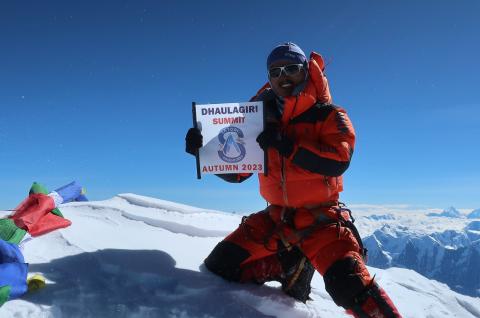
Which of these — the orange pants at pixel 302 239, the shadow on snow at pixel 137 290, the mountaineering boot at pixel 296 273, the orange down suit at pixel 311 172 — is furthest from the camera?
the mountaineering boot at pixel 296 273

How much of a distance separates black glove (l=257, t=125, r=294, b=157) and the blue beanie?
3.43 feet

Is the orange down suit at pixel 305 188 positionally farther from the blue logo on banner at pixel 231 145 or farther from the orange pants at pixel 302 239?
the blue logo on banner at pixel 231 145

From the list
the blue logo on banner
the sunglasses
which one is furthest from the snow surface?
the sunglasses

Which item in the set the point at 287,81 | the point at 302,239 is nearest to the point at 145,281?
the point at 302,239

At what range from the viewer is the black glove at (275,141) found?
450cm

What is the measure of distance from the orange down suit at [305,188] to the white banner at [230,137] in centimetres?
32

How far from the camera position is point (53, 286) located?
156 inches

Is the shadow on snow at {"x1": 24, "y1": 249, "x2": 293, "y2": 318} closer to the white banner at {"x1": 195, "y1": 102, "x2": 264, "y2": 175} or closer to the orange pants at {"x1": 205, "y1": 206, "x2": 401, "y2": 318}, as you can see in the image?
the orange pants at {"x1": 205, "y1": 206, "x2": 401, "y2": 318}

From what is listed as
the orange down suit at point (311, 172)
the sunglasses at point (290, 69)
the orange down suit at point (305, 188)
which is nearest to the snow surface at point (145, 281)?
the orange down suit at point (305, 188)

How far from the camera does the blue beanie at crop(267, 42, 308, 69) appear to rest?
5.04 meters

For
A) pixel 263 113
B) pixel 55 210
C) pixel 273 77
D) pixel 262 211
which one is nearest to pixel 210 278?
pixel 262 211

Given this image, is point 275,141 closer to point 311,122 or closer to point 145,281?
point 311,122

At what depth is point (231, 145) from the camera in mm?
4852

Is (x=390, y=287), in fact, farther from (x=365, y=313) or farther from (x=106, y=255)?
(x=106, y=255)
